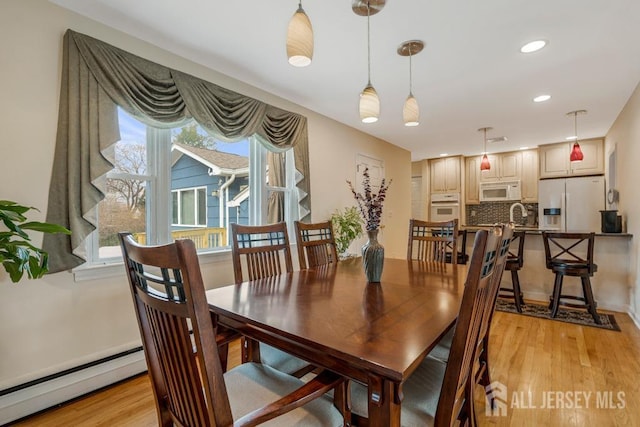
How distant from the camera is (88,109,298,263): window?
2.06 m

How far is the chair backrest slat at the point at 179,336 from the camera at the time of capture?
0.67 m

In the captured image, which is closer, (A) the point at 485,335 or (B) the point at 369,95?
(A) the point at 485,335

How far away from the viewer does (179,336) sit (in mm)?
761

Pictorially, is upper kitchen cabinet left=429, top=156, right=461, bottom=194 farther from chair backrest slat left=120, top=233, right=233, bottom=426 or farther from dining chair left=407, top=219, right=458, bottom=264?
chair backrest slat left=120, top=233, right=233, bottom=426

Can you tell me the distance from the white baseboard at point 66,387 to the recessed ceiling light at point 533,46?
139 inches

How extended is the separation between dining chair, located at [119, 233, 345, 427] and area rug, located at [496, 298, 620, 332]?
334 centimetres

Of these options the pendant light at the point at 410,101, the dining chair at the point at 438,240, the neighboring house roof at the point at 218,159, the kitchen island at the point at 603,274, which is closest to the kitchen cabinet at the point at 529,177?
the kitchen island at the point at 603,274

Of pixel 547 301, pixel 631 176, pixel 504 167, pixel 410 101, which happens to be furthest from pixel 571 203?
pixel 410 101

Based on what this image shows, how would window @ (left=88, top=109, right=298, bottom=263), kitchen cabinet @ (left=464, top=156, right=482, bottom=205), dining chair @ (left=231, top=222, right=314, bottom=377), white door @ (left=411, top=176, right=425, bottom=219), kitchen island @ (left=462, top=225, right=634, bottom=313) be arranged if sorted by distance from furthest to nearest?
white door @ (left=411, top=176, right=425, bottom=219), kitchen cabinet @ (left=464, top=156, right=482, bottom=205), kitchen island @ (left=462, top=225, right=634, bottom=313), window @ (left=88, top=109, right=298, bottom=263), dining chair @ (left=231, top=222, right=314, bottom=377)

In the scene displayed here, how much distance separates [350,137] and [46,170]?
3240mm

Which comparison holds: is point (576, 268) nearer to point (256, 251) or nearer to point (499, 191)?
point (499, 191)

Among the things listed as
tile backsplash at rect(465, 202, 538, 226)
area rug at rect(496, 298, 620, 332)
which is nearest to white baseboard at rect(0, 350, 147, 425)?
area rug at rect(496, 298, 620, 332)

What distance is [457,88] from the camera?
2.88 meters

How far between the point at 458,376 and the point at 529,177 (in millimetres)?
5866
